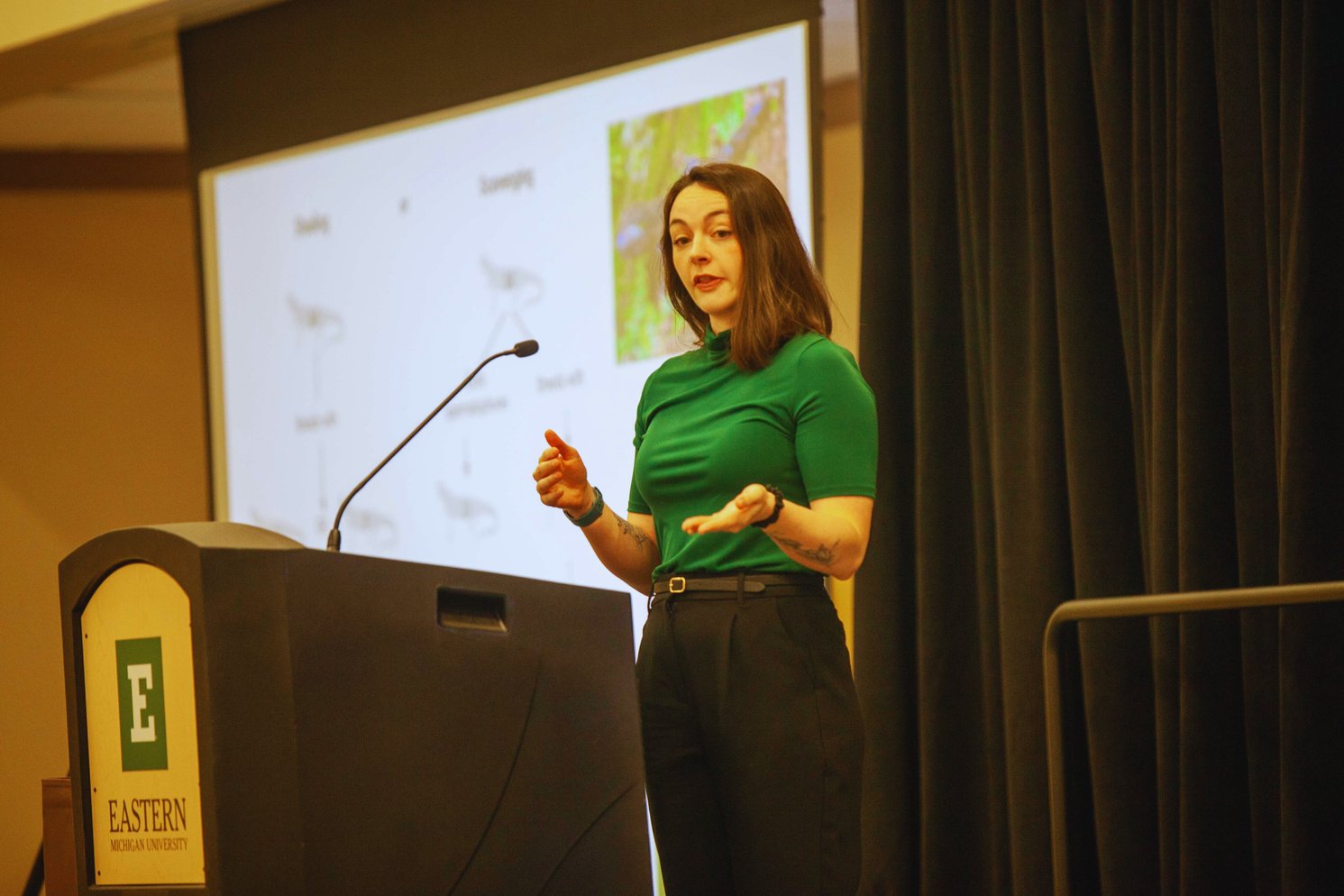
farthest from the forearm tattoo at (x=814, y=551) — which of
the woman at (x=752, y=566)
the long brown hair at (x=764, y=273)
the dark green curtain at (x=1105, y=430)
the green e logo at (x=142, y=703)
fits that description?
the dark green curtain at (x=1105, y=430)

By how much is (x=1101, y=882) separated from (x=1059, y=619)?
1198 mm

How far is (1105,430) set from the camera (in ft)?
8.95

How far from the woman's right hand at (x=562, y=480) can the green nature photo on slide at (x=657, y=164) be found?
162 cm

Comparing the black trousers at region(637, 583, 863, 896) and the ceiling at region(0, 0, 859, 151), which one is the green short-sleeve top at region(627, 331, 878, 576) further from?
the ceiling at region(0, 0, 859, 151)

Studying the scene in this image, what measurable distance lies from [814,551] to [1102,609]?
36cm

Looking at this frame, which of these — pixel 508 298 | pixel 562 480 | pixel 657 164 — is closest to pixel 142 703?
pixel 562 480

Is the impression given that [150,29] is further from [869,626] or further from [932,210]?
[869,626]

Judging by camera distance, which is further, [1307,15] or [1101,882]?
[1101,882]

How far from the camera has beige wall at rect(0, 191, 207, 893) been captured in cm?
521

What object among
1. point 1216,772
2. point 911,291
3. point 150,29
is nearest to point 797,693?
point 1216,772

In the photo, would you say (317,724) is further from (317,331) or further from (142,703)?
(317,331)

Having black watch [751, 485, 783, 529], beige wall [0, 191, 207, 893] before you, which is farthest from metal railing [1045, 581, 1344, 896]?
beige wall [0, 191, 207, 893]

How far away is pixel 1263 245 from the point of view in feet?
8.25

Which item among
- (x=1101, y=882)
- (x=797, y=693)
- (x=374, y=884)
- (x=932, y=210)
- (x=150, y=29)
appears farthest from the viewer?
(x=150, y=29)
